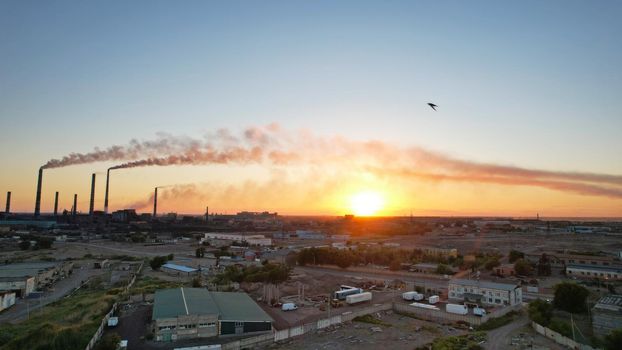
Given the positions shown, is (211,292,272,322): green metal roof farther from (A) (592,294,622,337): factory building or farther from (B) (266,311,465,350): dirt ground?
A: (A) (592,294,622,337): factory building

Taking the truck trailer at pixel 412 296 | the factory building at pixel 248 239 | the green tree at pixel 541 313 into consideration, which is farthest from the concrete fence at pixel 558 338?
the factory building at pixel 248 239

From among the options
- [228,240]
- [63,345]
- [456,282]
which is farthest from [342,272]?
[228,240]

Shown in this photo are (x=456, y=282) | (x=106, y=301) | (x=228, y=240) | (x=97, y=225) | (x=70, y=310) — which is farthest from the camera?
(x=97, y=225)

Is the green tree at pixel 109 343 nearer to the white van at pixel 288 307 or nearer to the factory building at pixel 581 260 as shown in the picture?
the white van at pixel 288 307

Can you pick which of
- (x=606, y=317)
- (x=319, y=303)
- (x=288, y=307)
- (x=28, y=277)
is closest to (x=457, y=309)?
(x=606, y=317)

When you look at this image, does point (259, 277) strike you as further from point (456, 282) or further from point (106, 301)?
point (456, 282)

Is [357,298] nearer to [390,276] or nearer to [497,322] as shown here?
[497,322]
